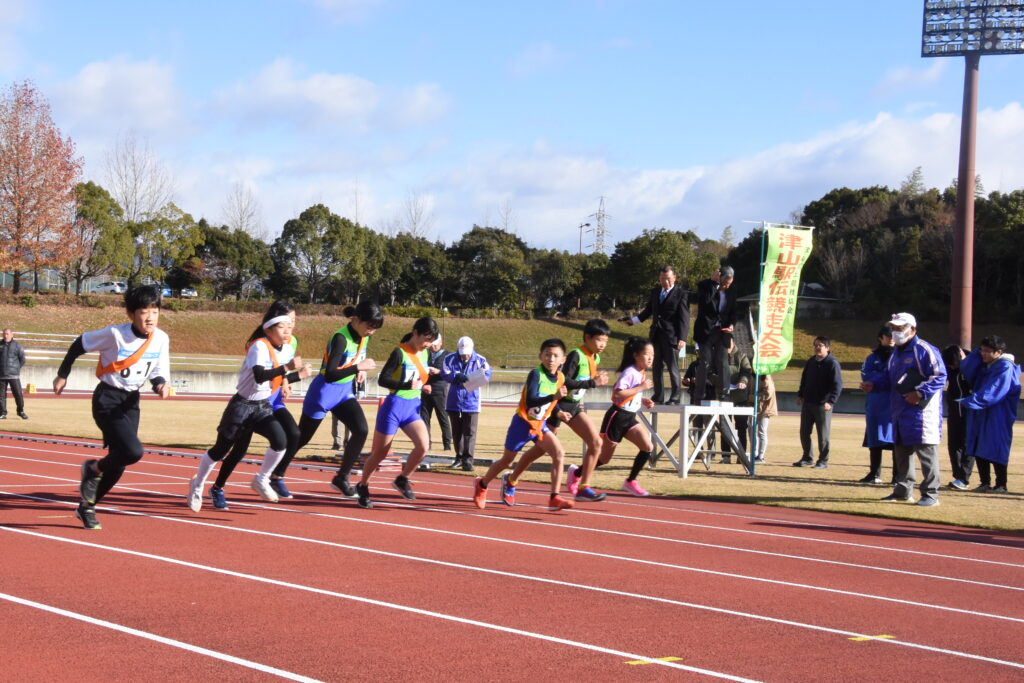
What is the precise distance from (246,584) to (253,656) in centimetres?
174

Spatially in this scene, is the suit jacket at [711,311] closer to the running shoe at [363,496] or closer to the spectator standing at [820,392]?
the spectator standing at [820,392]

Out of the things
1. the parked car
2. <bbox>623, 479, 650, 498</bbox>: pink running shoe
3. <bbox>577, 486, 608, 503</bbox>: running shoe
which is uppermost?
the parked car

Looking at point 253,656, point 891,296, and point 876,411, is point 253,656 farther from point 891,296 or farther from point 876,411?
point 891,296

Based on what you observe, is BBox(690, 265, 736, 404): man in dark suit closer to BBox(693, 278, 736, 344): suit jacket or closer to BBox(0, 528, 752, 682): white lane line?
BBox(693, 278, 736, 344): suit jacket

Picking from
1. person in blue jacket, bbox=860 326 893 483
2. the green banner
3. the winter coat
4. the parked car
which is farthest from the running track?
the parked car

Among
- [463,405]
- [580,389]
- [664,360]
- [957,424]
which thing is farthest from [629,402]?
[957,424]

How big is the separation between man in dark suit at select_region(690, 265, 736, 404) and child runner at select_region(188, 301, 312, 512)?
6630 millimetres

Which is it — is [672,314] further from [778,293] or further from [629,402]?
[629,402]

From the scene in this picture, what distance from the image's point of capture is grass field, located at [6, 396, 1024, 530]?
40.6ft

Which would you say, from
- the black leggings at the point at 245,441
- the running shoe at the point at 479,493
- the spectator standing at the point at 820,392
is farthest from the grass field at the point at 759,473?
the black leggings at the point at 245,441

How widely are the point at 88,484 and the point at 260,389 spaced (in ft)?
5.25

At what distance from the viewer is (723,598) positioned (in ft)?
23.2

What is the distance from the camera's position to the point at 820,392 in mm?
17094

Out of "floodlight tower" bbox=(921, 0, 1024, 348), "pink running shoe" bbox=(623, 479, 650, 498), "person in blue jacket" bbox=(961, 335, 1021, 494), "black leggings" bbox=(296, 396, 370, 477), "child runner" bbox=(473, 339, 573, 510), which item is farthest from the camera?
"floodlight tower" bbox=(921, 0, 1024, 348)
